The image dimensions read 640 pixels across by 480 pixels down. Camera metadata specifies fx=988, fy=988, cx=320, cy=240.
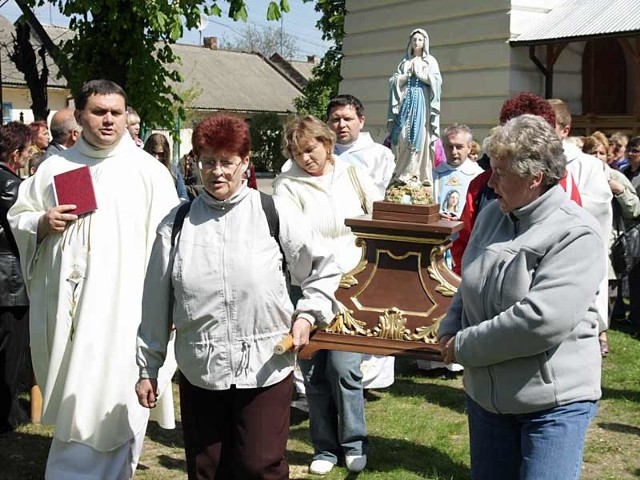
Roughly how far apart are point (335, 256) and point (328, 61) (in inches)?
1189

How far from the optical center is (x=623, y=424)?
6461 mm

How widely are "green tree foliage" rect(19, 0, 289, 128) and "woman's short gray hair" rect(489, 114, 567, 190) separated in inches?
349

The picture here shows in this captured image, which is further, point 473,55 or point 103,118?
point 473,55

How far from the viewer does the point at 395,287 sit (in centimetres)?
520

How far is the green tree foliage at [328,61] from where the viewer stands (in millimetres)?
31500

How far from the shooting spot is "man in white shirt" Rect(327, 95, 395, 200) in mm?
6793

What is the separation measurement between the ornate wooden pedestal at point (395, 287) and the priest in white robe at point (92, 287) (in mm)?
970

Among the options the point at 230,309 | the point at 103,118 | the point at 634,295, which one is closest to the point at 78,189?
the point at 103,118

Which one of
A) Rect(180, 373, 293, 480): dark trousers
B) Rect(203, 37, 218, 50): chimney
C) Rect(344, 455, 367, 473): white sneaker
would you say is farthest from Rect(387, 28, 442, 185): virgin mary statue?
Rect(203, 37, 218, 50): chimney

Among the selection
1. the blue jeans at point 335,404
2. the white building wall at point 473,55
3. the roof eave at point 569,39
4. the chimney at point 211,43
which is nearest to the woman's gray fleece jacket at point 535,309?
the blue jeans at point 335,404

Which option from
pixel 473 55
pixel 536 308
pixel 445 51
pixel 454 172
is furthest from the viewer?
pixel 445 51

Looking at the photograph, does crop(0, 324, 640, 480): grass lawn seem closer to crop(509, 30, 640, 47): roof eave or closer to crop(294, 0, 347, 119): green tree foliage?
crop(509, 30, 640, 47): roof eave

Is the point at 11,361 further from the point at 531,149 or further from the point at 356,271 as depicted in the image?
the point at 531,149

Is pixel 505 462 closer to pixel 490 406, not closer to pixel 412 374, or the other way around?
pixel 490 406
